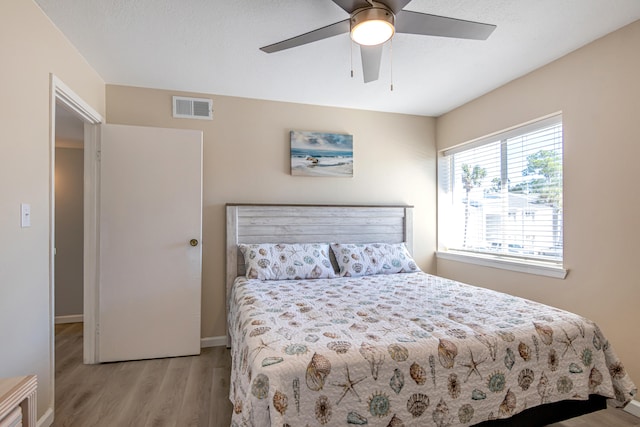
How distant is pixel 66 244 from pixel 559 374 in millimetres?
4801

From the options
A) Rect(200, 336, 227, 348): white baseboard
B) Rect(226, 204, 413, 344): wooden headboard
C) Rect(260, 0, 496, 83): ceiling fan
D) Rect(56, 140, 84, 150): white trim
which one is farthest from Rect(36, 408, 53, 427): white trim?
Rect(56, 140, 84, 150): white trim

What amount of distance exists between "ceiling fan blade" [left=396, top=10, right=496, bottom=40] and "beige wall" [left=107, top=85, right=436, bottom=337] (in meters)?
1.81

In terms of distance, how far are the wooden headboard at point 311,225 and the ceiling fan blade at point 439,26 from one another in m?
1.94

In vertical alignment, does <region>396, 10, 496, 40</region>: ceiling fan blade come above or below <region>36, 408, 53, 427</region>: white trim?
above

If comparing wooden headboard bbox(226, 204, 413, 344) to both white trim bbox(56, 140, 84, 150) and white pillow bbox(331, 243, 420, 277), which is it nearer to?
white pillow bbox(331, 243, 420, 277)

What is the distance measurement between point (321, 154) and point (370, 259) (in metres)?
1.19

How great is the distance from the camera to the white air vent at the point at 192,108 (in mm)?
3090

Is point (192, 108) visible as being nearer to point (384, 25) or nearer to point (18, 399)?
point (384, 25)

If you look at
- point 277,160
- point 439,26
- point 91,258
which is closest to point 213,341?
point 91,258

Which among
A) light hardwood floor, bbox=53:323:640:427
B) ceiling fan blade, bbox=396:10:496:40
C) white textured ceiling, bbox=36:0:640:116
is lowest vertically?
light hardwood floor, bbox=53:323:640:427

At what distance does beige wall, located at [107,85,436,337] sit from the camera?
10.2ft

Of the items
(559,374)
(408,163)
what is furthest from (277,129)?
(559,374)

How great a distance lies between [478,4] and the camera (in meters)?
1.89

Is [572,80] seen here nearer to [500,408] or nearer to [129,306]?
[500,408]
